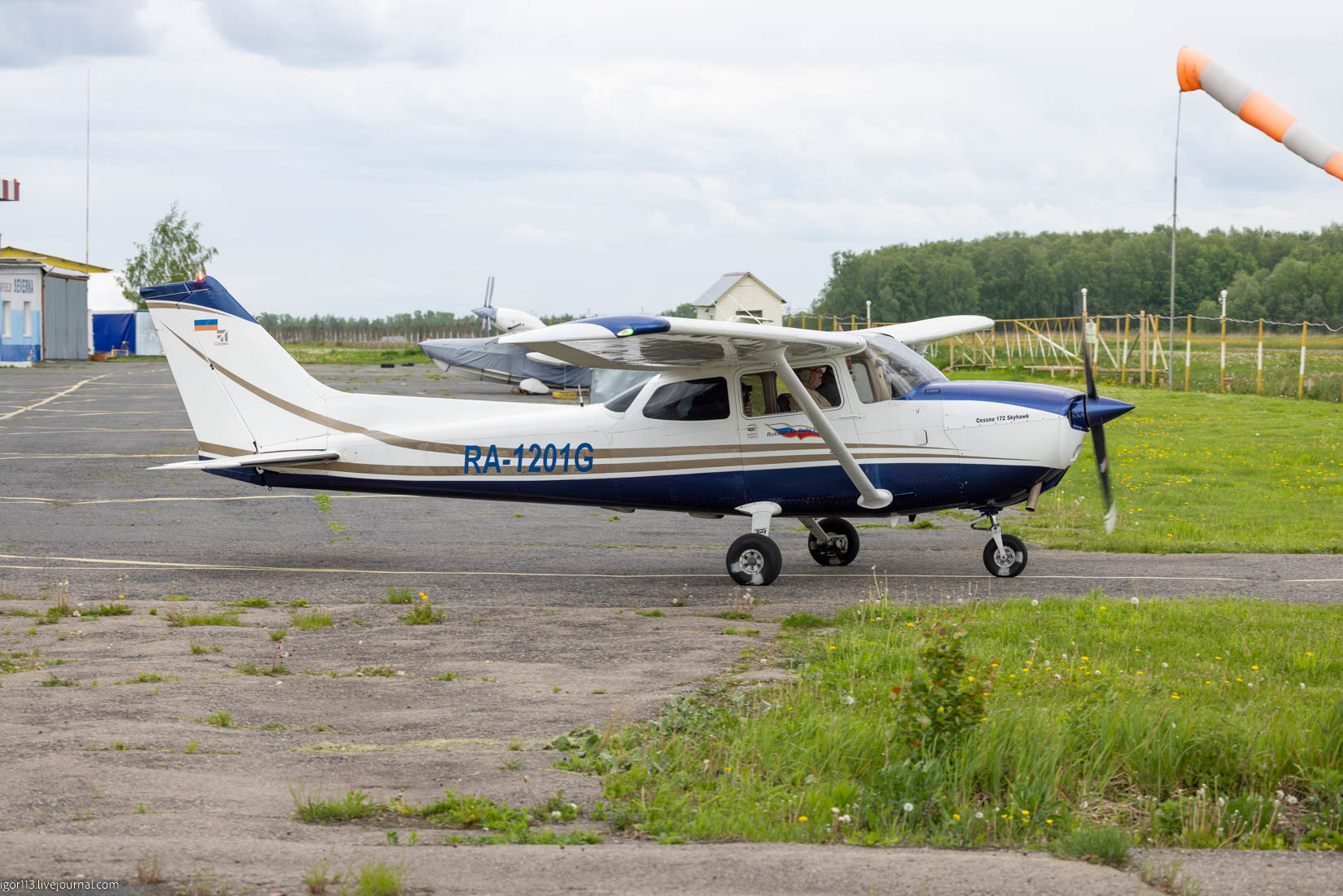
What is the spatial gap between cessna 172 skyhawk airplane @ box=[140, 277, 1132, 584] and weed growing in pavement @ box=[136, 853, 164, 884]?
21.8ft

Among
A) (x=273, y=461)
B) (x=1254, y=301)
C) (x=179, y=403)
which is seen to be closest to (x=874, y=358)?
(x=273, y=461)

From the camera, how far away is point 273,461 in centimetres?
1270

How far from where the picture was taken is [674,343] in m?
11.0

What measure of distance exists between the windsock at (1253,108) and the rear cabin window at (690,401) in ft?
24.0

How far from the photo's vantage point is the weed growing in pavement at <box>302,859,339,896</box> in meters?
4.28

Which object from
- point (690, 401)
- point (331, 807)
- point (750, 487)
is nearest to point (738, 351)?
point (690, 401)

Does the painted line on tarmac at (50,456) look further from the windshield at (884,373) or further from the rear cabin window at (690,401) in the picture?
the windshield at (884,373)

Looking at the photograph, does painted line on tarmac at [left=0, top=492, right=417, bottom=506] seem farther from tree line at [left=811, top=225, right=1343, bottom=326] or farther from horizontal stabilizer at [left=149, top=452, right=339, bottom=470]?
tree line at [left=811, top=225, right=1343, bottom=326]

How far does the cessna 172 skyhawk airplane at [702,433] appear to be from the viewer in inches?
450

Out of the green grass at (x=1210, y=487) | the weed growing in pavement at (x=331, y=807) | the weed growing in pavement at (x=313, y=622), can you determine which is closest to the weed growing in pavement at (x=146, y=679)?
the weed growing in pavement at (x=313, y=622)

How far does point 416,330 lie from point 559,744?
95217 mm

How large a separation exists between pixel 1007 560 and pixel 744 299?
57.8 meters

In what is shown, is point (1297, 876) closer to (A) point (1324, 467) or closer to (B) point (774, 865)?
(B) point (774, 865)

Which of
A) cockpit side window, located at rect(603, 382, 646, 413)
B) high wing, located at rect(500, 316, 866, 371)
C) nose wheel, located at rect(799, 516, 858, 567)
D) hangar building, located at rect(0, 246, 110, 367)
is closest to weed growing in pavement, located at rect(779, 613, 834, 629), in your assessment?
high wing, located at rect(500, 316, 866, 371)
